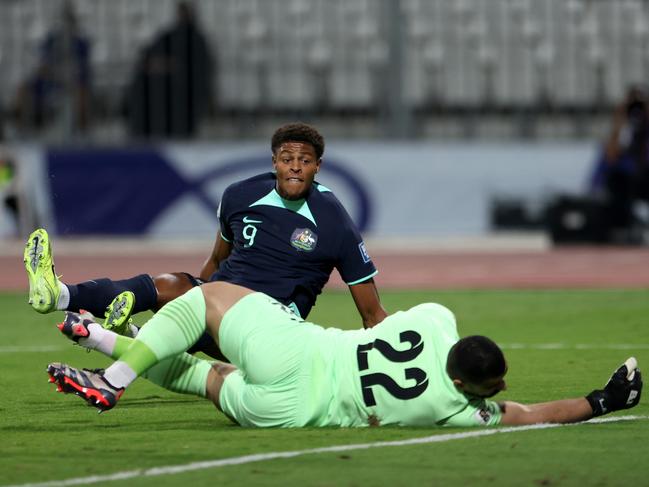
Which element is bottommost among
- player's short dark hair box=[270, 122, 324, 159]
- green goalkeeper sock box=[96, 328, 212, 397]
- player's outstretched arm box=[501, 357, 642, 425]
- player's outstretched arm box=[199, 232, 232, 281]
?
player's outstretched arm box=[501, 357, 642, 425]

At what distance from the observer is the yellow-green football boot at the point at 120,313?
313 inches

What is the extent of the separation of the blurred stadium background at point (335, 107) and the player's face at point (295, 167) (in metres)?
14.6

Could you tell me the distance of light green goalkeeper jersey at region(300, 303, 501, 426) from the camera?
690 centimetres

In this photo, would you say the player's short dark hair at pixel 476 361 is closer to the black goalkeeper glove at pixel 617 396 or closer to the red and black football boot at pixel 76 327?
the black goalkeeper glove at pixel 617 396

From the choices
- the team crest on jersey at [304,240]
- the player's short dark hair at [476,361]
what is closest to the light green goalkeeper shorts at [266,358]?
the player's short dark hair at [476,361]

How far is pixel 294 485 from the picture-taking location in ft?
18.5

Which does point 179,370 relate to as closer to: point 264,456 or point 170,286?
point 264,456

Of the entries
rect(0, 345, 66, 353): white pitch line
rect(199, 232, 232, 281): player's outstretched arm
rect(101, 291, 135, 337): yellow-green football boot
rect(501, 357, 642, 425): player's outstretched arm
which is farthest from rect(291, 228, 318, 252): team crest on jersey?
rect(0, 345, 66, 353): white pitch line

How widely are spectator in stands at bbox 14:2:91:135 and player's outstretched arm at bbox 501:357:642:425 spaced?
17.5m

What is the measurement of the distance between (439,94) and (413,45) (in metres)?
0.97

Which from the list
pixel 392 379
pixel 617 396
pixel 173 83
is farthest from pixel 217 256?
pixel 173 83

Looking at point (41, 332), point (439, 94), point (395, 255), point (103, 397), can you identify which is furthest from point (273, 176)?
point (439, 94)

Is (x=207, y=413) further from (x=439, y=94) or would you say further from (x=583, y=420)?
(x=439, y=94)

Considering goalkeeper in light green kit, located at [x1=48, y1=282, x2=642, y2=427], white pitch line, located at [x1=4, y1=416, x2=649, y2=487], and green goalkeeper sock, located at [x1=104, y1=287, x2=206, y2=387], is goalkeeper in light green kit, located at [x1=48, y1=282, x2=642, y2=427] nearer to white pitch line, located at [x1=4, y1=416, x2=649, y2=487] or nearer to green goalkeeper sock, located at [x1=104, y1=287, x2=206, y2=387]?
green goalkeeper sock, located at [x1=104, y1=287, x2=206, y2=387]
